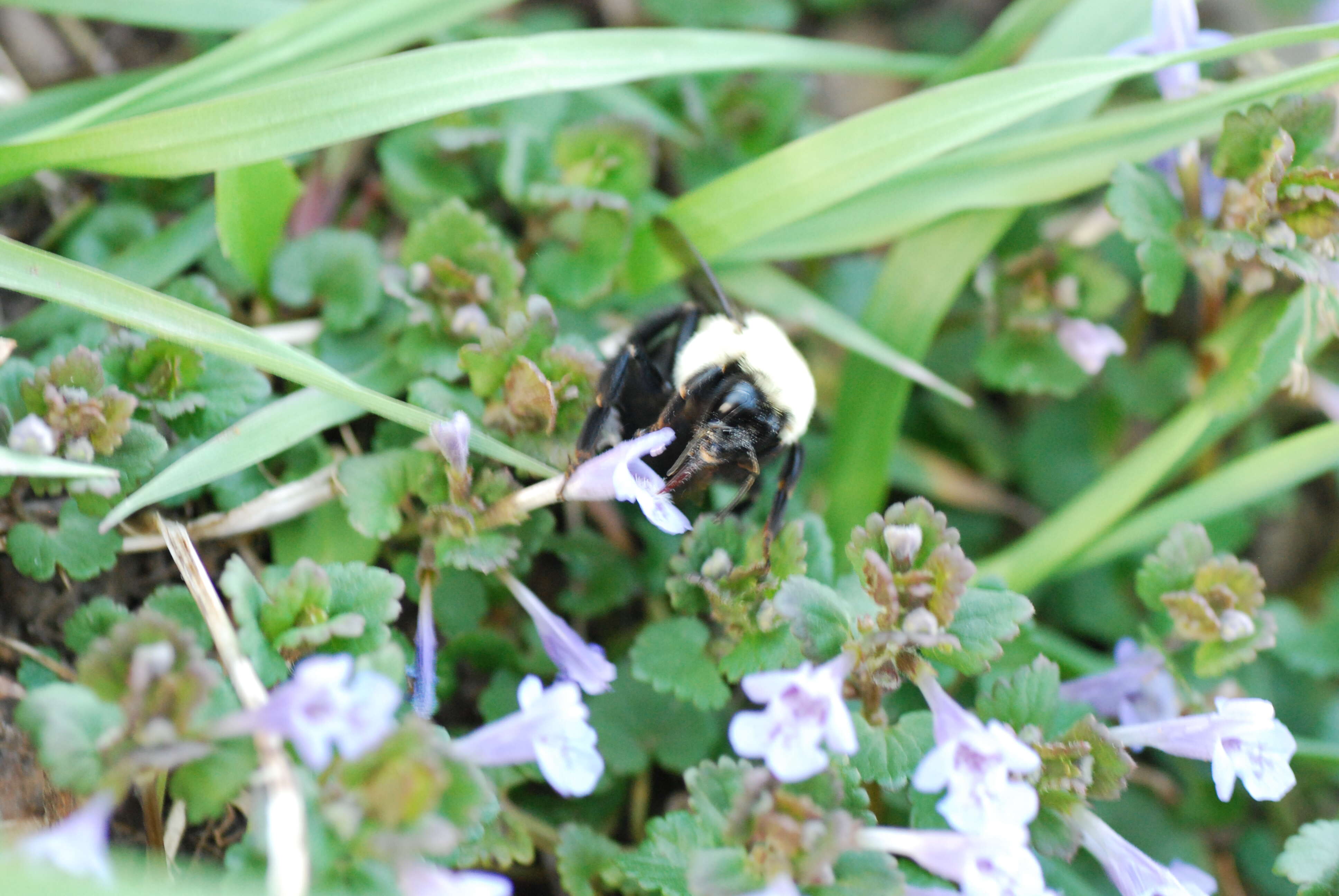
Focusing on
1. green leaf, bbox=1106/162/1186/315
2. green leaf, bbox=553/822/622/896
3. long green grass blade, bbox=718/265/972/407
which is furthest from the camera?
long green grass blade, bbox=718/265/972/407

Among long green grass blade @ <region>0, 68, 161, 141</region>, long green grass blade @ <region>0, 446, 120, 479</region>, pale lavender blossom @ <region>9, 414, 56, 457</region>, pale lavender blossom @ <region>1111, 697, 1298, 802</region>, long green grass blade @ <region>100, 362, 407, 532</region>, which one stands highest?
long green grass blade @ <region>0, 68, 161, 141</region>

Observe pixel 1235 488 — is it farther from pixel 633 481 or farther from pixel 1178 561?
pixel 633 481

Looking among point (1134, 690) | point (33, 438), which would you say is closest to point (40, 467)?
point (33, 438)

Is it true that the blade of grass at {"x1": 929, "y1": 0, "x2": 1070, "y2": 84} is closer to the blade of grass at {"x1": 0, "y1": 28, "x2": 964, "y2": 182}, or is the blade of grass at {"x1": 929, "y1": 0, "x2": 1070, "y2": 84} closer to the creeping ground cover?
the creeping ground cover

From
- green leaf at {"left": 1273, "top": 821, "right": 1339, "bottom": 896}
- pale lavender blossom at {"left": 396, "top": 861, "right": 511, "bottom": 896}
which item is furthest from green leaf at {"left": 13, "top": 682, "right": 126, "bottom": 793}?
green leaf at {"left": 1273, "top": 821, "right": 1339, "bottom": 896}

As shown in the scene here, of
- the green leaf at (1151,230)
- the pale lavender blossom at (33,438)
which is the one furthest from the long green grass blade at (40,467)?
the green leaf at (1151,230)

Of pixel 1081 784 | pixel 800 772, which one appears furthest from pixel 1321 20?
pixel 800 772
